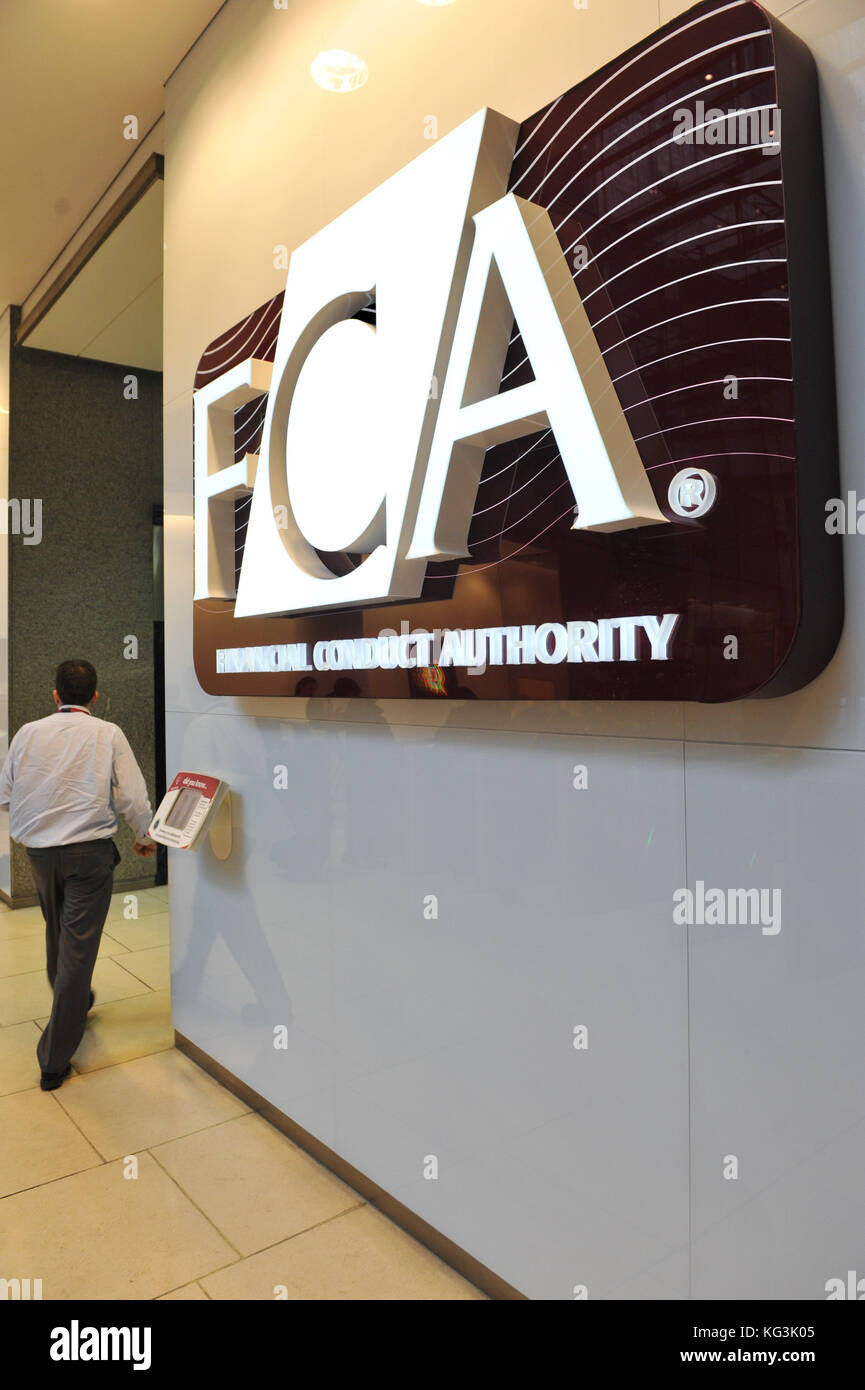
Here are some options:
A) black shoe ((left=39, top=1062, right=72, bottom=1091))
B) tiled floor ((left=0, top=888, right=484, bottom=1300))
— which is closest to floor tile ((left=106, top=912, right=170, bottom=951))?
tiled floor ((left=0, top=888, right=484, bottom=1300))

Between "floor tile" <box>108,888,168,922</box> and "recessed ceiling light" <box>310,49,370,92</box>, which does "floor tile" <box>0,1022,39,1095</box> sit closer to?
"floor tile" <box>108,888,168,922</box>

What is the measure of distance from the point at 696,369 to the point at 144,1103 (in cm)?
277

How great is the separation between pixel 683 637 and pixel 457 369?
2.40 ft

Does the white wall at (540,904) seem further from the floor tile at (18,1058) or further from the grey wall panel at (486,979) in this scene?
the floor tile at (18,1058)

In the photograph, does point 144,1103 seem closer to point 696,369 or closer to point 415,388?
point 415,388

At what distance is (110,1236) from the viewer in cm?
217

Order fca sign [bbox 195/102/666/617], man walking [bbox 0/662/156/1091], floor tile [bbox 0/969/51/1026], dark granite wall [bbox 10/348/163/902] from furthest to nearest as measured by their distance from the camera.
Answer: dark granite wall [bbox 10/348/163/902] → floor tile [bbox 0/969/51/1026] → man walking [bbox 0/662/156/1091] → fca sign [bbox 195/102/666/617]

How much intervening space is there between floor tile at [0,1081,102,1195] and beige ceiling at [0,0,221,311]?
12.4 feet

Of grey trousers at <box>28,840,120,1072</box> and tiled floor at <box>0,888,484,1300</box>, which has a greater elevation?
grey trousers at <box>28,840,120,1072</box>

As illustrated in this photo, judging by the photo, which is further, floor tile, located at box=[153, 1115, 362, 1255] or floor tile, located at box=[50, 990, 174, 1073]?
floor tile, located at box=[50, 990, 174, 1073]

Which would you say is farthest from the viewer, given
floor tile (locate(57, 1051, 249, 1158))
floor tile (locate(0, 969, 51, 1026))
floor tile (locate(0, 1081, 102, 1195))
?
floor tile (locate(0, 969, 51, 1026))

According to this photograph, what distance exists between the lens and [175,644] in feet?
10.9

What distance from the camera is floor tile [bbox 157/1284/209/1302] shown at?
1.93 m

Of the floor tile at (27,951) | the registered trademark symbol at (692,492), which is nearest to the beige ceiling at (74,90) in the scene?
the registered trademark symbol at (692,492)
